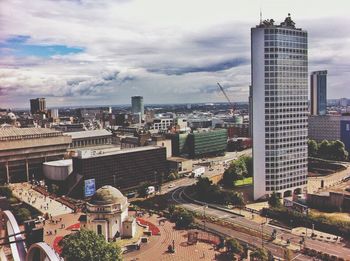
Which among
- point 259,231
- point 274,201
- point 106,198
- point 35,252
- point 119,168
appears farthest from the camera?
point 119,168

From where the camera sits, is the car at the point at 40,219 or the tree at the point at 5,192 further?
the tree at the point at 5,192

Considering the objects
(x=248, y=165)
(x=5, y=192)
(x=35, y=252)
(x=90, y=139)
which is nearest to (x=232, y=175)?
(x=248, y=165)

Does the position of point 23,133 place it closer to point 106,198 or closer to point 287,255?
point 106,198

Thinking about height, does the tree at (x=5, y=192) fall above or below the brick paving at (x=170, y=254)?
above

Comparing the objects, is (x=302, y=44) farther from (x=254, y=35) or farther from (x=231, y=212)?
(x=231, y=212)

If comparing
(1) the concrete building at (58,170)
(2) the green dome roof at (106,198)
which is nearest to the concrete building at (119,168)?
(1) the concrete building at (58,170)

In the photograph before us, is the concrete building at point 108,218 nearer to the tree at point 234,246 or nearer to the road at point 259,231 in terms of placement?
the road at point 259,231

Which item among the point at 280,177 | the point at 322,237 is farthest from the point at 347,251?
the point at 280,177

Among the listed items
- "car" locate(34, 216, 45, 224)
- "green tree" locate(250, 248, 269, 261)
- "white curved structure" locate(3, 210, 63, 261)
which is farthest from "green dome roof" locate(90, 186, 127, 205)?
"green tree" locate(250, 248, 269, 261)
